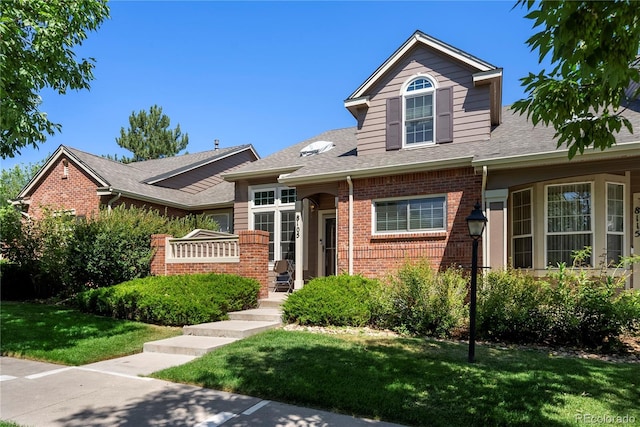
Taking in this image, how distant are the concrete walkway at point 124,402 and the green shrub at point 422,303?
4.05 metres

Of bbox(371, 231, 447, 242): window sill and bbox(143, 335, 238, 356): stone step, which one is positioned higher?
bbox(371, 231, 447, 242): window sill

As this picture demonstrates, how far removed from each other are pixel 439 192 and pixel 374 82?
156 inches

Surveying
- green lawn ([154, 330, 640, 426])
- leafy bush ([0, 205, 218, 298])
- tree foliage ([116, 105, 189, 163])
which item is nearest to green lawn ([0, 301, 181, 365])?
leafy bush ([0, 205, 218, 298])

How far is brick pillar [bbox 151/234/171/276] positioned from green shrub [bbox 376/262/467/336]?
6.63 m

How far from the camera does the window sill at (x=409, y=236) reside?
10.5 m

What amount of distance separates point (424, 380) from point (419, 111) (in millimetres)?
8464

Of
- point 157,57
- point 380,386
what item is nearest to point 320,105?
point 157,57

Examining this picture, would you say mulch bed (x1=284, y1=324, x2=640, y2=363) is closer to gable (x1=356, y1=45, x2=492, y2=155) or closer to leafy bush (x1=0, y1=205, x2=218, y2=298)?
gable (x1=356, y1=45, x2=492, y2=155)

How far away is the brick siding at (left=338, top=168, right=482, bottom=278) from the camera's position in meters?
10.3

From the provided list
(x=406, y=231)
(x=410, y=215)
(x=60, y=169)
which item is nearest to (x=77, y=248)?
(x=60, y=169)

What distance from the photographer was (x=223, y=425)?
4176mm

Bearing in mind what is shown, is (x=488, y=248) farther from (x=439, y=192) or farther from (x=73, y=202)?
(x=73, y=202)

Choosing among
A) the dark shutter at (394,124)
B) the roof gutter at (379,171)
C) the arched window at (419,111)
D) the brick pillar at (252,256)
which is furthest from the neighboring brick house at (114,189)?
the arched window at (419,111)

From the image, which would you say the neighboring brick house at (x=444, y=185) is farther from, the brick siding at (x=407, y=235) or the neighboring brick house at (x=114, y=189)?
the neighboring brick house at (x=114, y=189)
